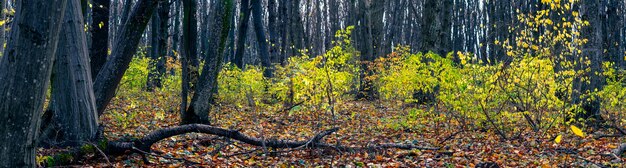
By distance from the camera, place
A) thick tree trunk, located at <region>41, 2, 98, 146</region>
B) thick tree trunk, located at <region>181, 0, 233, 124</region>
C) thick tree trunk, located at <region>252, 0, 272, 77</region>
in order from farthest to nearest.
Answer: thick tree trunk, located at <region>252, 0, 272, 77</region> → thick tree trunk, located at <region>181, 0, 233, 124</region> → thick tree trunk, located at <region>41, 2, 98, 146</region>

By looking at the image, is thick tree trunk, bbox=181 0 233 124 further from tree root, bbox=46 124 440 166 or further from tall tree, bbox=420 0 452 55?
tall tree, bbox=420 0 452 55

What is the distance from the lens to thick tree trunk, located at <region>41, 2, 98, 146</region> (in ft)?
17.8

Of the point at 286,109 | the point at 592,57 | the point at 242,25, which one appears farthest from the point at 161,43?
the point at 592,57

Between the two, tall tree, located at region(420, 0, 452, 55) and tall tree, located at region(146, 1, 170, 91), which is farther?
tall tree, located at region(146, 1, 170, 91)

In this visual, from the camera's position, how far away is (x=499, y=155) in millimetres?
6531

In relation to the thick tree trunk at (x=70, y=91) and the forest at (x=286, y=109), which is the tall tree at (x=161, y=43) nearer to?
the forest at (x=286, y=109)

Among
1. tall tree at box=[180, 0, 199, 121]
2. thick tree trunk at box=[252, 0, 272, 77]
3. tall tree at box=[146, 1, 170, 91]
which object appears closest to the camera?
tall tree at box=[180, 0, 199, 121]

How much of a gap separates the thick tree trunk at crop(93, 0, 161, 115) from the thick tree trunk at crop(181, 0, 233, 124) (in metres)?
2.10

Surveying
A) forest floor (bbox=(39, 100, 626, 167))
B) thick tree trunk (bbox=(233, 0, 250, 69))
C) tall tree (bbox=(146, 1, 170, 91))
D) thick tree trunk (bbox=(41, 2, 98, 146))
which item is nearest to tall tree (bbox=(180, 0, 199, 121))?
forest floor (bbox=(39, 100, 626, 167))

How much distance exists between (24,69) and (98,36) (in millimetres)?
4244

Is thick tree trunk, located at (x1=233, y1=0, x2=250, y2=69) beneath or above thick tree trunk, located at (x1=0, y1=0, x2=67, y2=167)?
above

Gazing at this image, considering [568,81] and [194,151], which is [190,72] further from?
[568,81]

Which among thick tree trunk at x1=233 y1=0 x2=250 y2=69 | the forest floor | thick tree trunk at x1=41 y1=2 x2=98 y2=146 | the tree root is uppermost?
thick tree trunk at x1=233 y1=0 x2=250 y2=69

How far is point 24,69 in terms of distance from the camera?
306 centimetres
